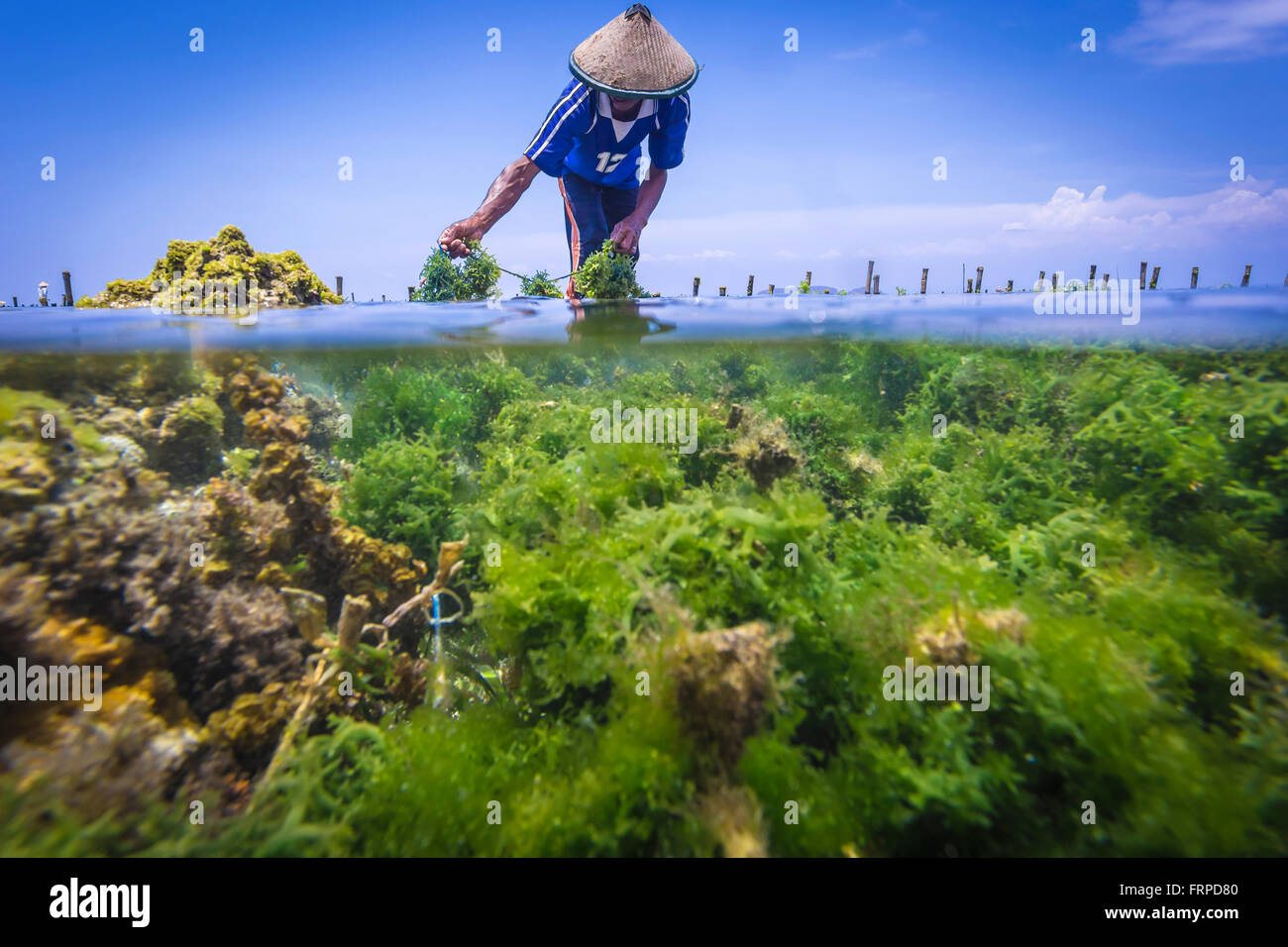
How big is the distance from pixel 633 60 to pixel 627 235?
5.68 ft

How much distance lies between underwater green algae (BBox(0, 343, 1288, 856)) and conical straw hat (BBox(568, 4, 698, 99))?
4.37 m

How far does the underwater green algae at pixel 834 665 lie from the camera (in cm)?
175

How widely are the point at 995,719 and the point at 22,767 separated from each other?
10.9 ft

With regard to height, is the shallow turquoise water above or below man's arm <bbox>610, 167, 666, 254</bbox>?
below

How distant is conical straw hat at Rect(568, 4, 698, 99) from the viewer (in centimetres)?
564

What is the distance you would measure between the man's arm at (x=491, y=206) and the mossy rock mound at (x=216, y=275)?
207cm

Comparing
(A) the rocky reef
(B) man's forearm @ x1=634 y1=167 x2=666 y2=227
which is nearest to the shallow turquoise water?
(B) man's forearm @ x1=634 y1=167 x2=666 y2=227

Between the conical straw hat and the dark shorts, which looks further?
the dark shorts

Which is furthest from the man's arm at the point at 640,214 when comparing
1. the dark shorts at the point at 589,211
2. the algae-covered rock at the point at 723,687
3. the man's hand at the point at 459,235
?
the algae-covered rock at the point at 723,687

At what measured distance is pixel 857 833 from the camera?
6.04 ft

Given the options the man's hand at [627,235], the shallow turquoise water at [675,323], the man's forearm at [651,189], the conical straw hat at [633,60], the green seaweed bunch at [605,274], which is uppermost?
the conical straw hat at [633,60]

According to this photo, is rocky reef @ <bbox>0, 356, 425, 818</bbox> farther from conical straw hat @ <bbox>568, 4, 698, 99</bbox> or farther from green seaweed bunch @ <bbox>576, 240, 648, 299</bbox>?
conical straw hat @ <bbox>568, 4, 698, 99</bbox>

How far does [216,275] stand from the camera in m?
5.78

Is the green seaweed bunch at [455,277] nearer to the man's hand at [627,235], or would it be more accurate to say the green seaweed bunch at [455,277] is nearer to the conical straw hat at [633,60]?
the man's hand at [627,235]
